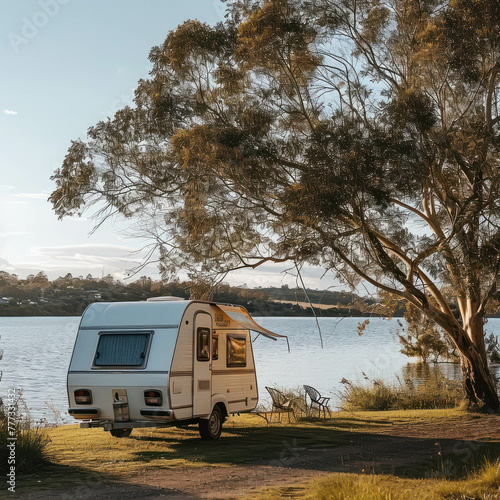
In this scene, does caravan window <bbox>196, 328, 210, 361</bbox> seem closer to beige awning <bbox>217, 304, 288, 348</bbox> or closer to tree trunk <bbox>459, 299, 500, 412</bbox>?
beige awning <bbox>217, 304, 288, 348</bbox>

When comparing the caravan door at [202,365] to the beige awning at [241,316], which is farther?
the beige awning at [241,316]

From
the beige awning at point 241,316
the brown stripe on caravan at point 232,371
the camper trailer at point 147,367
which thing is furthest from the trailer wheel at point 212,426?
the beige awning at point 241,316

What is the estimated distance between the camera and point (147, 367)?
35.4 feet

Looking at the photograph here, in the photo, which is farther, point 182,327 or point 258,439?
point 258,439

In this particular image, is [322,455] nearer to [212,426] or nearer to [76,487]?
[212,426]

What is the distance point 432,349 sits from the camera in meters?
36.6

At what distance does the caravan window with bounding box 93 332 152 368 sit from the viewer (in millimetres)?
10961

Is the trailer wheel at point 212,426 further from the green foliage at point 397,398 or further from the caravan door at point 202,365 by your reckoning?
the green foliage at point 397,398

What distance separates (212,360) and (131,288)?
6.49m

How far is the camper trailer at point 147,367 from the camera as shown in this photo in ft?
35.2

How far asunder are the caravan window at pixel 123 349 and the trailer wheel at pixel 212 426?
1.85 m

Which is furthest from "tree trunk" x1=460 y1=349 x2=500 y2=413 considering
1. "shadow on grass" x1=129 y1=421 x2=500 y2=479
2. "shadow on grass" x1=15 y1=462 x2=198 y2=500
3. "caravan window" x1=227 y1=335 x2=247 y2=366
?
"shadow on grass" x1=15 y1=462 x2=198 y2=500

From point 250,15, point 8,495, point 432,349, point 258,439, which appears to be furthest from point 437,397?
point 432,349

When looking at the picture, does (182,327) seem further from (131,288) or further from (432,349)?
(432,349)
